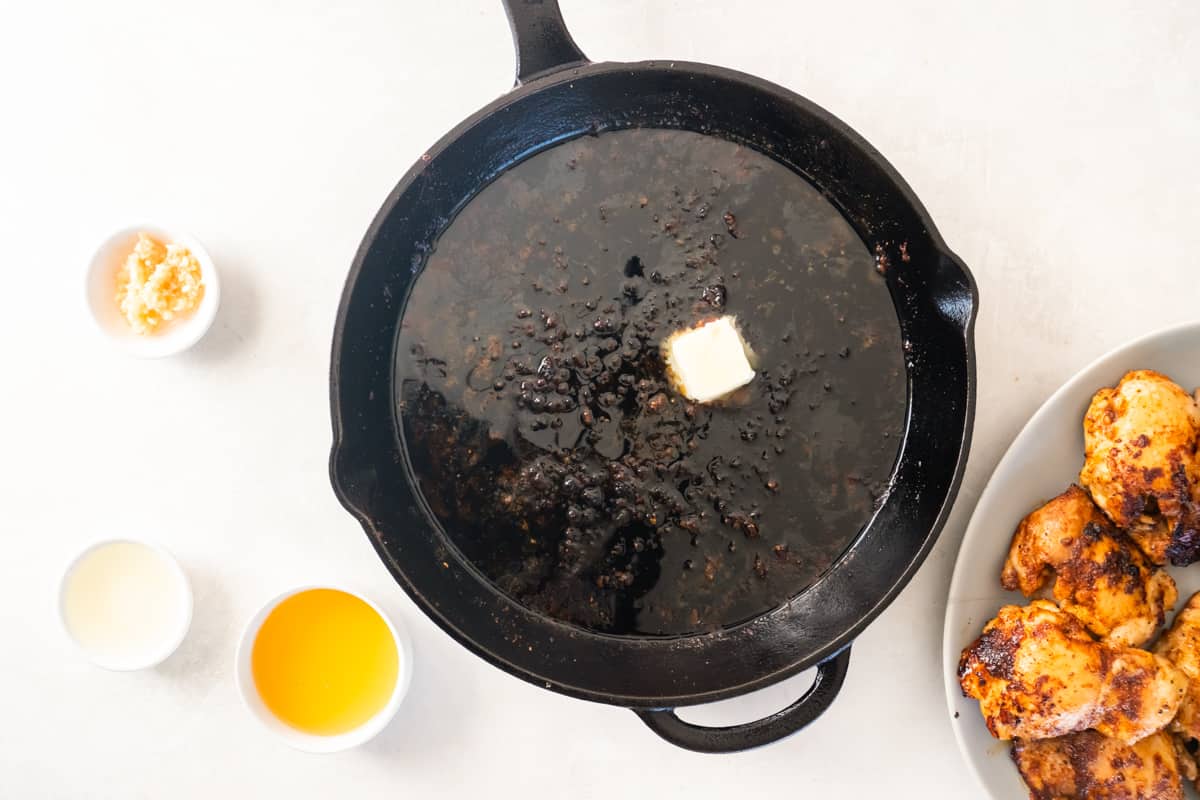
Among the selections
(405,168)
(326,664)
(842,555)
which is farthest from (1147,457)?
(326,664)

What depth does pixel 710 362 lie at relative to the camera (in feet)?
5.96

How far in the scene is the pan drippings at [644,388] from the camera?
1886mm

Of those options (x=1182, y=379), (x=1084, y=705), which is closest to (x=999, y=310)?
(x=1182, y=379)

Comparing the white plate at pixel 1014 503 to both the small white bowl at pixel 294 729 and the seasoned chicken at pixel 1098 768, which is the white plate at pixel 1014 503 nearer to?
the seasoned chicken at pixel 1098 768

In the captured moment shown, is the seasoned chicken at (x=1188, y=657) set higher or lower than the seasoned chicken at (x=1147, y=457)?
lower

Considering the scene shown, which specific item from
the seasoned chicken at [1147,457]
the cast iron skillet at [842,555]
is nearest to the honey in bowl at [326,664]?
the cast iron skillet at [842,555]

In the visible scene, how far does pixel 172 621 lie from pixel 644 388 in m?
1.31

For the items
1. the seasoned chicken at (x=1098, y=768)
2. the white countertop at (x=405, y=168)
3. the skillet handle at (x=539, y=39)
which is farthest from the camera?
the white countertop at (x=405, y=168)

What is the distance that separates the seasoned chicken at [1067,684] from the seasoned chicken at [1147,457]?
10.8 inches

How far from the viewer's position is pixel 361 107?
212cm

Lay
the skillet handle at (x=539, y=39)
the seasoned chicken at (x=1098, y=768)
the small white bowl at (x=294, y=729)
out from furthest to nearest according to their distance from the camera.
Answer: the small white bowl at (x=294, y=729)
the seasoned chicken at (x=1098, y=768)
the skillet handle at (x=539, y=39)

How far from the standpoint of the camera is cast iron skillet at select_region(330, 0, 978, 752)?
5.98 feet

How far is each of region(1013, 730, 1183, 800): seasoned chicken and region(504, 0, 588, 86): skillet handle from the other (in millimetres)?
1839

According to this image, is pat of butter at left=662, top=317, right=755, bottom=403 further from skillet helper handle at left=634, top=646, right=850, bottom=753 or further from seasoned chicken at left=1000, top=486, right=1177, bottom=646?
seasoned chicken at left=1000, top=486, right=1177, bottom=646
